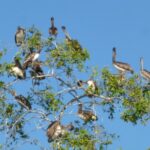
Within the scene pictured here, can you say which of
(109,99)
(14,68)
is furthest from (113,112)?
(14,68)

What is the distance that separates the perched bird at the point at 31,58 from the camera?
37438mm

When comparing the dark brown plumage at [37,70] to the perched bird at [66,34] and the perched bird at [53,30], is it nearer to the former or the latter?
the perched bird at [66,34]

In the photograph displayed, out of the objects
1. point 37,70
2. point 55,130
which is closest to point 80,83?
point 37,70

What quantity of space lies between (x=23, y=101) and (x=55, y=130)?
4.39 feet

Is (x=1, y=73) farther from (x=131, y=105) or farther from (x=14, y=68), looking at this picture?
(x=131, y=105)

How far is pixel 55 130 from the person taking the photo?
36.8m

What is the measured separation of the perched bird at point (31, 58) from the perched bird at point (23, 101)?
89 cm

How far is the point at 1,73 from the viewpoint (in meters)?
37.1

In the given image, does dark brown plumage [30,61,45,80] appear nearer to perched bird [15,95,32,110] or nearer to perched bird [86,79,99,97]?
perched bird [15,95,32,110]

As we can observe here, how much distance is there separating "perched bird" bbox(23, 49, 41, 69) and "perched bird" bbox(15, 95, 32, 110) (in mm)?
894

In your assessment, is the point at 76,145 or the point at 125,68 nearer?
the point at 76,145

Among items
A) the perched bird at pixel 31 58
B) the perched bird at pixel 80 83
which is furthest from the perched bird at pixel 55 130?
the perched bird at pixel 31 58

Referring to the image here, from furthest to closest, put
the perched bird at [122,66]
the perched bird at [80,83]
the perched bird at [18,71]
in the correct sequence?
the perched bird at [122,66]
the perched bird at [80,83]
the perched bird at [18,71]

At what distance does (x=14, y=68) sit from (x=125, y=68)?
3.79 m
